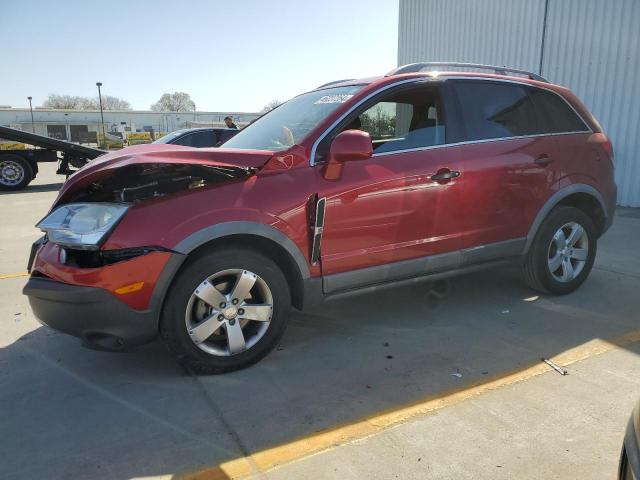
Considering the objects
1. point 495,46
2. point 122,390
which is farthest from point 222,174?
point 495,46

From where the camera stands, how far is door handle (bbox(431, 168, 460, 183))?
11.9 feet

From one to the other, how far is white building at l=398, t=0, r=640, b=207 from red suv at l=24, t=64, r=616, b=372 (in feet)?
20.0

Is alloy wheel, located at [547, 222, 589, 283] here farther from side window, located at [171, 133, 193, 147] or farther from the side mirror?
side window, located at [171, 133, 193, 147]

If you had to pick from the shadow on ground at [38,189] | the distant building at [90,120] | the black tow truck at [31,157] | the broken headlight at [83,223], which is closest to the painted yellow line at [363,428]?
the broken headlight at [83,223]

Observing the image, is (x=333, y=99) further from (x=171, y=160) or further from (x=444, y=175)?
(x=171, y=160)

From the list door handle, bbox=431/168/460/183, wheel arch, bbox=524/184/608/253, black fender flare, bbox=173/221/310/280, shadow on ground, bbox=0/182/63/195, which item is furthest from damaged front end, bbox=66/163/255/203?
shadow on ground, bbox=0/182/63/195

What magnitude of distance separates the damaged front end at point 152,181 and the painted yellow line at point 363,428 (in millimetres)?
1533

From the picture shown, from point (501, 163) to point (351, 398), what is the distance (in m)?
2.24

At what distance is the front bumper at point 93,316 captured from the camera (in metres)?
2.77

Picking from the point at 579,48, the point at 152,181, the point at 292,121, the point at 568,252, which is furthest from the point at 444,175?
the point at 579,48

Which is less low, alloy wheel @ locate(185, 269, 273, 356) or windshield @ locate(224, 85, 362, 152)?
windshield @ locate(224, 85, 362, 152)

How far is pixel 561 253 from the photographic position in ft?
14.9

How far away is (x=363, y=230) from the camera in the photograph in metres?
3.41

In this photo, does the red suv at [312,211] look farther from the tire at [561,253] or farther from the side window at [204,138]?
the side window at [204,138]
